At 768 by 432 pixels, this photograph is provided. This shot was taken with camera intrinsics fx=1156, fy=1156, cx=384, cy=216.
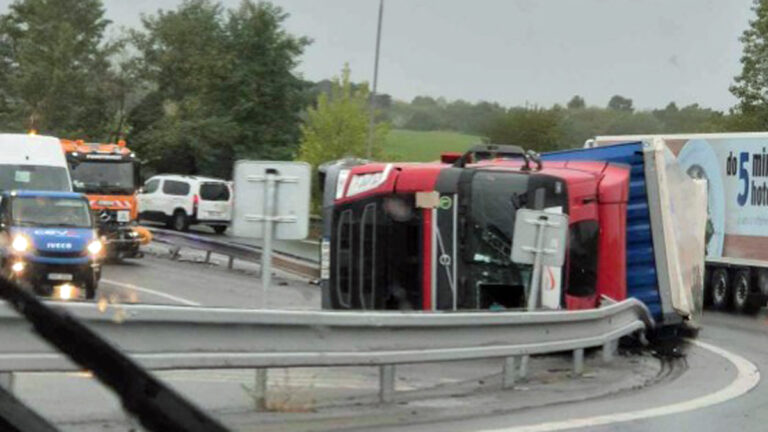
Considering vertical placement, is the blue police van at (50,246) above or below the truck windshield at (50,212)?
below

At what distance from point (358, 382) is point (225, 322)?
9.22 ft

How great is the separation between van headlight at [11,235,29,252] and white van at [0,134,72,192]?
5.00 metres

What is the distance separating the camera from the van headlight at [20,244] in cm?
1884

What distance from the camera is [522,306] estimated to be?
42.8ft

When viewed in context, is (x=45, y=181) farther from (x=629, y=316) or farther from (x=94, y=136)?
(x=94, y=136)

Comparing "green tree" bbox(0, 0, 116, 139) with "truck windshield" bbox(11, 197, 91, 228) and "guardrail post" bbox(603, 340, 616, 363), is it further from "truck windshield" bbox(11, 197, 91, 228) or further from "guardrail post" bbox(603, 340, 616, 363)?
"guardrail post" bbox(603, 340, 616, 363)

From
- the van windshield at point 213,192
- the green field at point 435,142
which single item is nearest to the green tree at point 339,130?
the van windshield at point 213,192

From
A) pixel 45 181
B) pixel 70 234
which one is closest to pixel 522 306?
pixel 70 234

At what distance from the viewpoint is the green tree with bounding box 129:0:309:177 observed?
183 ft

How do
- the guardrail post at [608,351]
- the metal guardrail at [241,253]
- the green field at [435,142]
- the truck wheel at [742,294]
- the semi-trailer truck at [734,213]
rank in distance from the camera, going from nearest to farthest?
1. the guardrail post at [608,351]
2. the semi-trailer truck at [734,213]
3. the truck wheel at [742,294]
4. the green field at [435,142]
5. the metal guardrail at [241,253]

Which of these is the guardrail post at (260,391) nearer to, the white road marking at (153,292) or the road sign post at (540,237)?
the road sign post at (540,237)

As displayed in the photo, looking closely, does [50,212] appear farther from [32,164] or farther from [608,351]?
[608,351]

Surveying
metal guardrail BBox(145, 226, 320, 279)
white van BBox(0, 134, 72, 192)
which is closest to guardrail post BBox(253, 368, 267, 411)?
metal guardrail BBox(145, 226, 320, 279)

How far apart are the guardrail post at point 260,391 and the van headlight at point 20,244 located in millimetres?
11393
